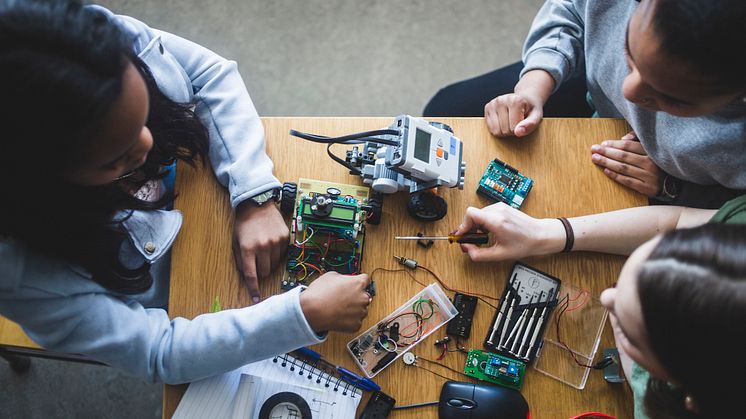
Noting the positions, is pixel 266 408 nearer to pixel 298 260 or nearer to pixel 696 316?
pixel 298 260

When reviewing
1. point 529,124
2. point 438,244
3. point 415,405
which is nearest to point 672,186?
point 529,124

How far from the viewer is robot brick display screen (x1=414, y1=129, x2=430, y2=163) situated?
39.0 inches

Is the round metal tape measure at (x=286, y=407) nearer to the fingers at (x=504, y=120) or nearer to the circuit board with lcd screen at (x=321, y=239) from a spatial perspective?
the circuit board with lcd screen at (x=321, y=239)

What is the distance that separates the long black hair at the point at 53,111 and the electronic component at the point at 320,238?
0.39 meters

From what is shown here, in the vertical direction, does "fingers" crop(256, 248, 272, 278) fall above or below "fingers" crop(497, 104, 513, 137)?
below

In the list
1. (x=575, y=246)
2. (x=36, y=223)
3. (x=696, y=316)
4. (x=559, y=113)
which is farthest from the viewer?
(x=559, y=113)

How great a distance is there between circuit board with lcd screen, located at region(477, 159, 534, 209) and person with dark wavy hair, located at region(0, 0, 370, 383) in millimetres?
377

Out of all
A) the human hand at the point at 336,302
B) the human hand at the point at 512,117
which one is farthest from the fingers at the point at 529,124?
the human hand at the point at 336,302

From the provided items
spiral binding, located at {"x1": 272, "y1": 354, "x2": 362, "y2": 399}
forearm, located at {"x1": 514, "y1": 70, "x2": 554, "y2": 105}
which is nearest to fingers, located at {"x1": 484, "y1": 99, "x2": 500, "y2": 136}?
forearm, located at {"x1": 514, "y1": 70, "x2": 554, "y2": 105}

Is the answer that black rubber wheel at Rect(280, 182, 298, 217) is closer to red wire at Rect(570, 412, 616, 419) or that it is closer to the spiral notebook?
the spiral notebook

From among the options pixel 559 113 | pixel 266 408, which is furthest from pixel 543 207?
pixel 266 408

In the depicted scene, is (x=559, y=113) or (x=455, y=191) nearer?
(x=455, y=191)

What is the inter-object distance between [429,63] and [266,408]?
1649mm

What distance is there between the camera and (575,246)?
3.48ft
